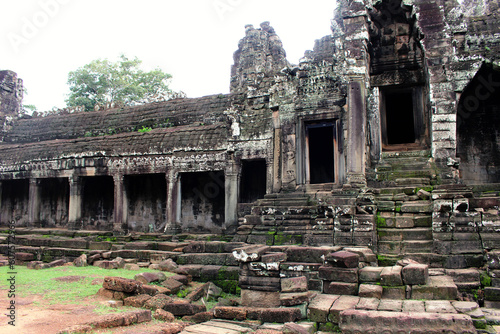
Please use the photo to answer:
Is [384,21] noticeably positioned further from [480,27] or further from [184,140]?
[184,140]

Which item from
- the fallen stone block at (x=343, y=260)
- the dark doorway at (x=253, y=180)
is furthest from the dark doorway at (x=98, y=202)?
the fallen stone block at (x=343, y=260)

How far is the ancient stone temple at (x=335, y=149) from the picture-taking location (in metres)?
8.83

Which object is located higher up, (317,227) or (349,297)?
(317,227)

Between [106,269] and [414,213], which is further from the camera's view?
[106,269]

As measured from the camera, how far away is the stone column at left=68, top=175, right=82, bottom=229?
52.3 ft

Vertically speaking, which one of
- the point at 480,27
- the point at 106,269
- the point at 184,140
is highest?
the point at 480,27

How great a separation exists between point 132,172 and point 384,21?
32.1 ft

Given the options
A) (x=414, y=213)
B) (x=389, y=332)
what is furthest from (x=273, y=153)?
(x=389, y=332)

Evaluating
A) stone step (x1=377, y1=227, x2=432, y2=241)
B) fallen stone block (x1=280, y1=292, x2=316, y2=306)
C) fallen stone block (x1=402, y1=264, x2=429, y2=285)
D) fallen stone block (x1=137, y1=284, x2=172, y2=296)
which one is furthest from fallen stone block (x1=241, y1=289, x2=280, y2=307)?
stone step (x1=377, y1=227, x2=432, y2=241)

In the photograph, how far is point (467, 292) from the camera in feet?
21.7

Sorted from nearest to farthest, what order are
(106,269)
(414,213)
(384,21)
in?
(414,213)
(106,269)
(384,21)

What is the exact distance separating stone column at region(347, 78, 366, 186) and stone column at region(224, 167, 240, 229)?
4426 millimetres

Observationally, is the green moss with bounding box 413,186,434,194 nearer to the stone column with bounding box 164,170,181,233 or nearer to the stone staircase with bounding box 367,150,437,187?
the stone staircase with bounding box 367,150,437,187

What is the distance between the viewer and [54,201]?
62.3 feet
